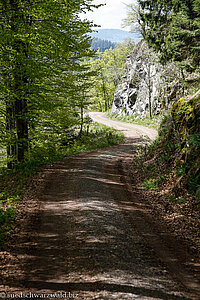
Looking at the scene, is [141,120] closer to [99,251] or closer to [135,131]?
[135,131]

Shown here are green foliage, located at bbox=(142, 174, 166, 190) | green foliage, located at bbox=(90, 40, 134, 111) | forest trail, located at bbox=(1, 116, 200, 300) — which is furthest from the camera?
green foliage, located at bbox=(90, 40, 134, 111)

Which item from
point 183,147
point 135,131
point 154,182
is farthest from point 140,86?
point 154,182

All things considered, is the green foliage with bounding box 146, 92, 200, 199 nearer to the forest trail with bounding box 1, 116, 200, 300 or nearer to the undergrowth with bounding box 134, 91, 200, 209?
the undergrowth with bounding box 134, 91, 200, 209

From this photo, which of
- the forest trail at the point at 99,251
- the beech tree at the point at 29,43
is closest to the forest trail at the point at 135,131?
the beech tree at the point at 29,43

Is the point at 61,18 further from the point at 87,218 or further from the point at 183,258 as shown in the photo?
the point at 183,258

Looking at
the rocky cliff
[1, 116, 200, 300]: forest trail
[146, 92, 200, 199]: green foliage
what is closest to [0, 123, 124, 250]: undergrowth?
[1, 116, 200, 300]: forest trail

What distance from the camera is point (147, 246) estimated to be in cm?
519

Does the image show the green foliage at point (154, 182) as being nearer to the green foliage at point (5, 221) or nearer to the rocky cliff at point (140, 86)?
the green foliage at point (5, 221)

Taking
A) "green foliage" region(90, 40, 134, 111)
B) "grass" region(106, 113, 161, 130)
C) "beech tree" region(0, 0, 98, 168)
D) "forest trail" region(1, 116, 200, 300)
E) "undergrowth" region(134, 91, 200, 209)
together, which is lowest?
"forest trail" region(1, 116, 200, 300)

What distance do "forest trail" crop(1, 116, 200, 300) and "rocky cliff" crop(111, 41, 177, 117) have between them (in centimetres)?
2385

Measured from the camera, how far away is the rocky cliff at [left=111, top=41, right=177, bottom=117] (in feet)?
99.2

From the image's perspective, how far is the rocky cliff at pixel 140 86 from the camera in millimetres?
30234

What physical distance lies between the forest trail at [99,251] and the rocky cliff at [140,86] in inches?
939

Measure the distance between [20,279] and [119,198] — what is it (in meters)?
4.75
